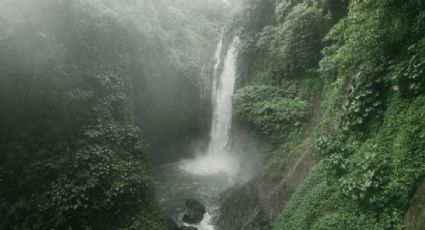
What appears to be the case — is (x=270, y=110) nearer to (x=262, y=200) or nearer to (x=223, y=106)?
(x=262, y=200)

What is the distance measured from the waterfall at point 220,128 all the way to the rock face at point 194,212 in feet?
15.8

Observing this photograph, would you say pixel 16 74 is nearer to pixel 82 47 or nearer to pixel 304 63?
pixel 82 47

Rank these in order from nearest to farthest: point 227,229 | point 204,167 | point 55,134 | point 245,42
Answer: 1. point 55,134
2. point 227,229
3. point 245,42
4. point 204,167

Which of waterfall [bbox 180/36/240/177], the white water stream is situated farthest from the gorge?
waterfall [bbox 180/36/240/177]

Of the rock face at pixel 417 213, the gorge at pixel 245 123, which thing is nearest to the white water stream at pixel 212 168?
the gorge at pixel 245 123

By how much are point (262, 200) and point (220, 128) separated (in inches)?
370

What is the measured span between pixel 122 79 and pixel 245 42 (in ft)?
22.9

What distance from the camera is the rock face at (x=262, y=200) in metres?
8.31

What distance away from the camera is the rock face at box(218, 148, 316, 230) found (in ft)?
27.3

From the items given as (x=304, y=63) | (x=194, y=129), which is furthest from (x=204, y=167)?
(x=304, y=63)

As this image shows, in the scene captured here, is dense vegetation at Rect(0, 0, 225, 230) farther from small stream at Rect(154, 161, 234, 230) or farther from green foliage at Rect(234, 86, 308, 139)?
green foliage at Rect(234, 86, 308, 139)

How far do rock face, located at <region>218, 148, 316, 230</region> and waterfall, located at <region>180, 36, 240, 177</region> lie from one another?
243 inches

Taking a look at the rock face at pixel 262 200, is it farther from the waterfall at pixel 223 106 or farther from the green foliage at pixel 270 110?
the waterfall at pixel 223 106

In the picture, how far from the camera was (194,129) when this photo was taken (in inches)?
775
